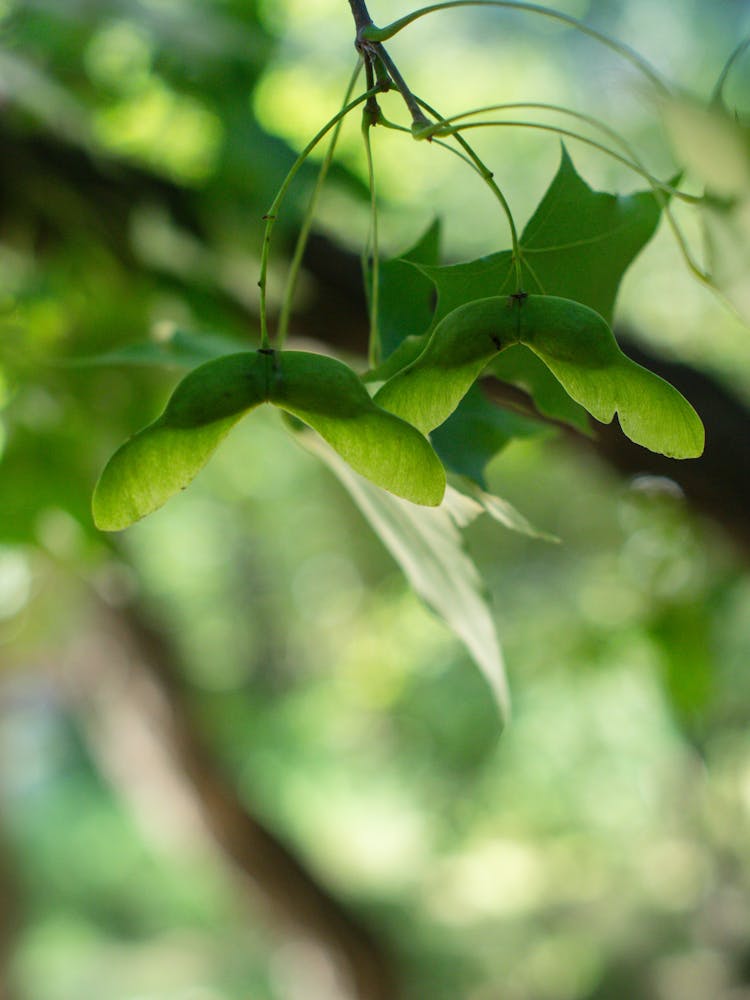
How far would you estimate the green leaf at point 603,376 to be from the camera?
187 mm

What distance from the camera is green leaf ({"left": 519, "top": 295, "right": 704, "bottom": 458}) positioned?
0.19 meters

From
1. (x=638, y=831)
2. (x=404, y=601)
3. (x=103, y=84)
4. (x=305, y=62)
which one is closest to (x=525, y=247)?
(x=103, y=84)

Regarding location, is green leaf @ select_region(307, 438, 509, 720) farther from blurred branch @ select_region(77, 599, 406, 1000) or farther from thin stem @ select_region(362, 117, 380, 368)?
blurred branch @ select_region(77, 599, 406, 1000)

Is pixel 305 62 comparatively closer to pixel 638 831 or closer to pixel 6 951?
pixel 6 951

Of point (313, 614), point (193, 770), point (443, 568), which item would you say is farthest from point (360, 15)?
point (313, 614)

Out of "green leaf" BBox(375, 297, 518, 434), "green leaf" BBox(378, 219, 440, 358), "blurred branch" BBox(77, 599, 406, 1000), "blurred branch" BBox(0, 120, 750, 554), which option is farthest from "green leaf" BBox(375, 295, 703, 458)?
"blurred branch" BBox(77, 599, 406, 1000)

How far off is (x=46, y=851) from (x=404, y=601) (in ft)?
8.43

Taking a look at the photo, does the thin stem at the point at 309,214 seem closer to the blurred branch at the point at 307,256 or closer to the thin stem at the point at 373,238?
the thin stem at the point at 373,238

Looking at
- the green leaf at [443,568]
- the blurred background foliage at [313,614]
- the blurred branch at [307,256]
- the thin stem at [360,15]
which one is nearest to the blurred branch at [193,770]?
the blurred background foliage at [313,614]

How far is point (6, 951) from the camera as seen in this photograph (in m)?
2.22

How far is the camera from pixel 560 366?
0.19 metres

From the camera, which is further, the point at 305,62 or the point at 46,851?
the point at 46,851

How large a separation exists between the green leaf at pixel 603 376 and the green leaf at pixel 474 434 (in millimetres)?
69

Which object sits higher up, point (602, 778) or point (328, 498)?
point (328, 498)
